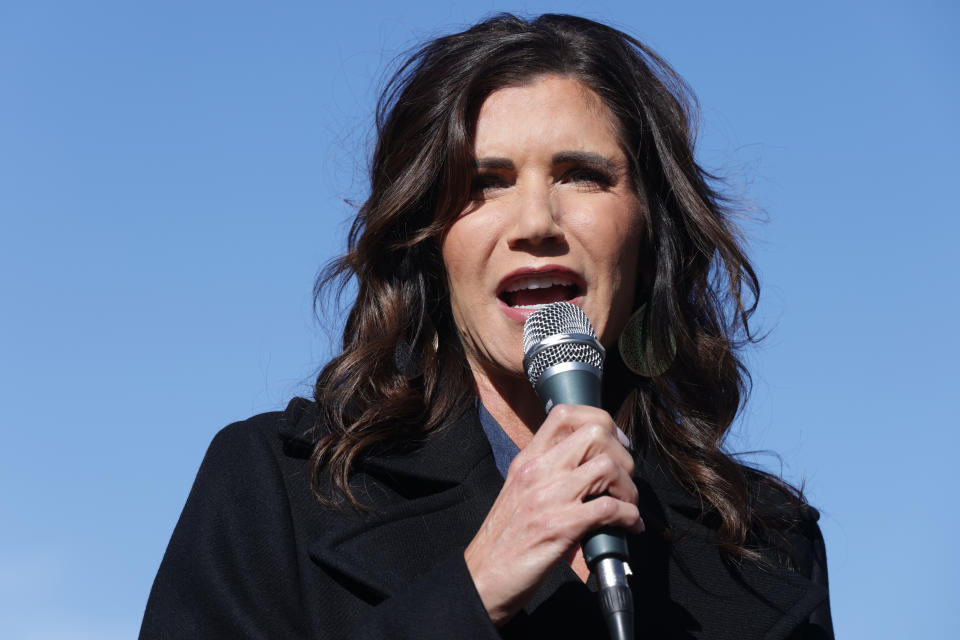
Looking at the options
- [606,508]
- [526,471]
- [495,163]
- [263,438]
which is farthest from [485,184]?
[606,508]

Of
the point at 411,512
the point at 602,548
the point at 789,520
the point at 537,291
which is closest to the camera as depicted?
the point at 602,548

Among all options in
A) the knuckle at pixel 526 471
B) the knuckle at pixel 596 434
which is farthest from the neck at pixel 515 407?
the knuckle at pixel 596 434

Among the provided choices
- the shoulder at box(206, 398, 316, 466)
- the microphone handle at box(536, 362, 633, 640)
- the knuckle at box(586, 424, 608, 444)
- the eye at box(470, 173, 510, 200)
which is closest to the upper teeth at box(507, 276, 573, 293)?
the eye at box(470, 173, 510, 200)

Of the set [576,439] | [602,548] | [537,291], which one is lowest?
[602,548]

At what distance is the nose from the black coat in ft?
2.43

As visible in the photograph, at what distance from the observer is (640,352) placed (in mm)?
5520

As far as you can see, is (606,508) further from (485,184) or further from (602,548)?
(485,184)

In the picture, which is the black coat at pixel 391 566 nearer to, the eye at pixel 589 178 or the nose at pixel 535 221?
the nose at pixel 535 221

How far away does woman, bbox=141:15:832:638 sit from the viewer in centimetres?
412

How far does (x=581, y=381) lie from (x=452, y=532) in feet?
3.69

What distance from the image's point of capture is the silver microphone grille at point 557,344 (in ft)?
12.5

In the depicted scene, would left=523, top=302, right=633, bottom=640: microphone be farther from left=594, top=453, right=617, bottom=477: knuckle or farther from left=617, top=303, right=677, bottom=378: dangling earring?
left=617, top=303, right=677, bottom=378: dangling earring

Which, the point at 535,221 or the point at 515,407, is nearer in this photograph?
the point at 535,221

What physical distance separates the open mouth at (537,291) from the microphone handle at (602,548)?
3.92ft
